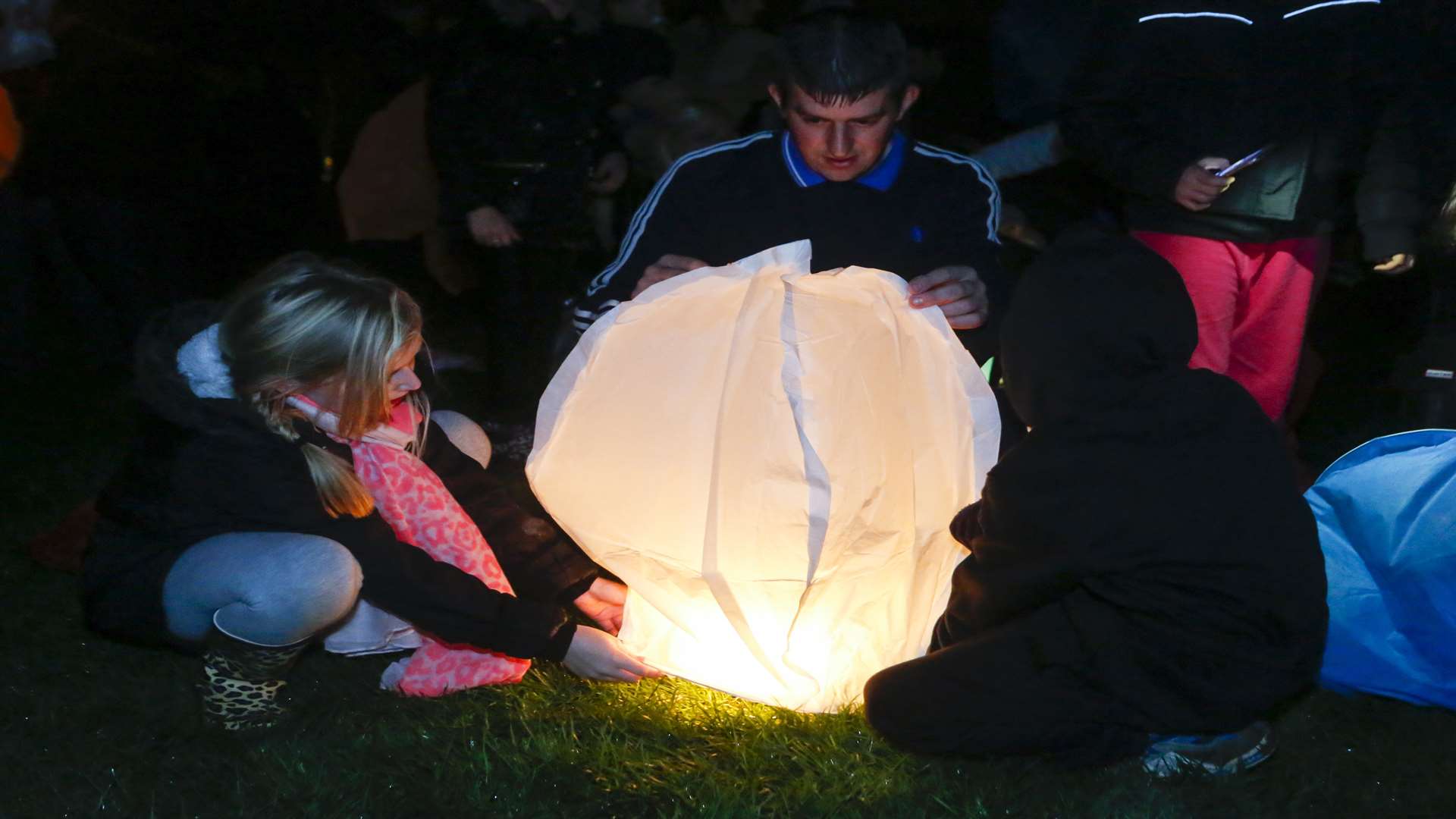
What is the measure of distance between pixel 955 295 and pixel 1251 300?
0.94 meters

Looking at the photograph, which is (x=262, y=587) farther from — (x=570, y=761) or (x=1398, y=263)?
(x=1398, y=263)

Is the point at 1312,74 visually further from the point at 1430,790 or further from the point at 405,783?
the point at 405,783

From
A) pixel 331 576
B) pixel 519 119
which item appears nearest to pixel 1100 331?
A: pixel 331 576

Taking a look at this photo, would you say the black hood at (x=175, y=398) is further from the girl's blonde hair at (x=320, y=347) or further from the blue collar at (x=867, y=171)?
the blue collar at (x=867, y=171)

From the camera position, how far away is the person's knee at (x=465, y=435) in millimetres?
2453

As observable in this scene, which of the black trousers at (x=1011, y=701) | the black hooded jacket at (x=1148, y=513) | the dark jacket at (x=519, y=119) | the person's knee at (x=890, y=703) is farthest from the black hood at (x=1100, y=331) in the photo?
the dark jacket at (x=519, y=119)

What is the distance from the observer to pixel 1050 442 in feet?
5.77

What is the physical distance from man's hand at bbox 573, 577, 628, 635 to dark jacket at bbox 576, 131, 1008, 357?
53 centimetres

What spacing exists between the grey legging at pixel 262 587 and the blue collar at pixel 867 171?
1064 mm

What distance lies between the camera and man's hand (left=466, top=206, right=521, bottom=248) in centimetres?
321

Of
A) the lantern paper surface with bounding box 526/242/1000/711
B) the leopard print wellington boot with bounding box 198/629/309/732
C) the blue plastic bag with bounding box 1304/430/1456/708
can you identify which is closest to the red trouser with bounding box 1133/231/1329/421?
the blue plastic bag with bounding box 1304/430/1456/708

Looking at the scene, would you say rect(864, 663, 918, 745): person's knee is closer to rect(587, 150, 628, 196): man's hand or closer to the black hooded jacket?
the black hooded jacket

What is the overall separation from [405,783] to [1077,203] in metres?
2.30

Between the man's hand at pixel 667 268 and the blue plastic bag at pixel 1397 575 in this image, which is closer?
the blue plastic bag at pixel 1397 575
